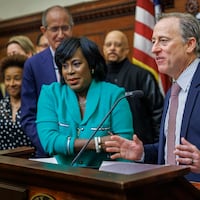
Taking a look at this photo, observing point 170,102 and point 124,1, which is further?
point 124,1

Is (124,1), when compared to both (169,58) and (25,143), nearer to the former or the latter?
(25,143)

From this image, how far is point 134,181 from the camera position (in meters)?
1.10

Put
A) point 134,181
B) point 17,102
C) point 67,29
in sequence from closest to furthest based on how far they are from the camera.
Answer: point 134,181 → point 67,29 → point 17,102

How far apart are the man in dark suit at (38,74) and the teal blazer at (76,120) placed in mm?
441

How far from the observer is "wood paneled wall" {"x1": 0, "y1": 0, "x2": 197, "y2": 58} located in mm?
4336

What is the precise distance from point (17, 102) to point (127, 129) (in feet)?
3.66

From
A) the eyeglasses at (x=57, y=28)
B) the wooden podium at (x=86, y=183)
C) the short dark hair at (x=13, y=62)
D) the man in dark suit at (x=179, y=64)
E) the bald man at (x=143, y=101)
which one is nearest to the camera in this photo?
the wooden podium at (x=86, y=183)

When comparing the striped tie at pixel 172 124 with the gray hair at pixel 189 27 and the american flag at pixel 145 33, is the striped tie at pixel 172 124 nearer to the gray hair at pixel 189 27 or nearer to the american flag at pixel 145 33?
the gray hair at pixel 189 27

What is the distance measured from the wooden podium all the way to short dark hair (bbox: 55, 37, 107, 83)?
0.82 meters

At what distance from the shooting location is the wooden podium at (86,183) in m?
1.13

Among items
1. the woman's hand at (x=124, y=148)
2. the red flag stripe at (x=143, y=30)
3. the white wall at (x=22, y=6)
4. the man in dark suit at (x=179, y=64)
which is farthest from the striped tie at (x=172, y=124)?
the white wall at (x=22, y=6)

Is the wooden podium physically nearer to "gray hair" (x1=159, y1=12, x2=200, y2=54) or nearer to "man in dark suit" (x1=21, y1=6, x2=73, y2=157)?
"gray hair" (x1=159, y1=12, x2=200, y2=54)

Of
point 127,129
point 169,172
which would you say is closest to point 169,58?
point 127,129

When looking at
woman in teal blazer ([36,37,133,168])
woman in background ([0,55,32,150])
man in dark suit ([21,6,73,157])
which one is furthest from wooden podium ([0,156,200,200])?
woman in background ([0,55,32,150])
